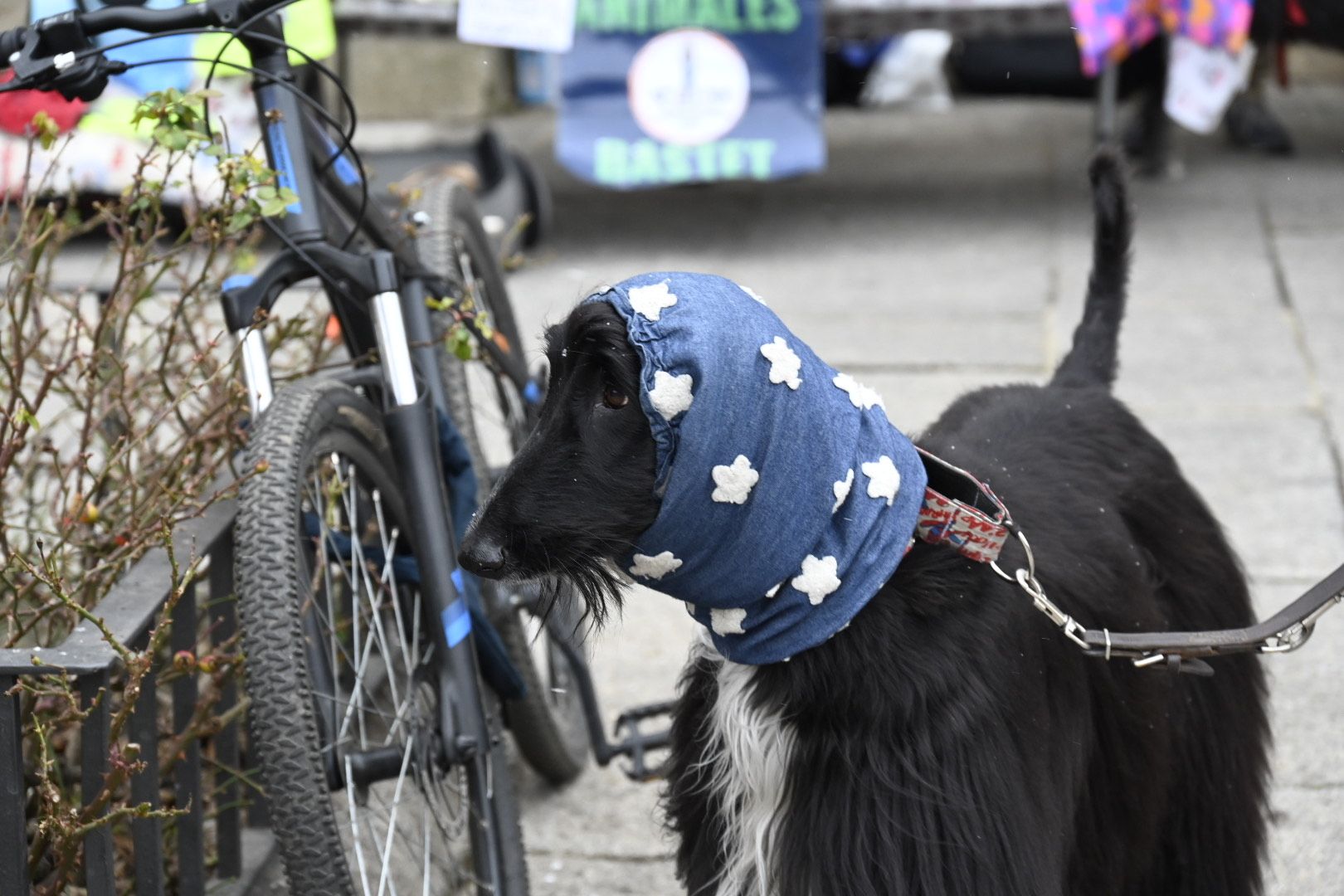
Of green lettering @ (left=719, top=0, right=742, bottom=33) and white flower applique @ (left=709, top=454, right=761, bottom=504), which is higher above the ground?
white flower applique @ (left=709, top=454, right=761, bottom=504)

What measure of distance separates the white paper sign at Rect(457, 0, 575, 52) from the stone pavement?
605 mm

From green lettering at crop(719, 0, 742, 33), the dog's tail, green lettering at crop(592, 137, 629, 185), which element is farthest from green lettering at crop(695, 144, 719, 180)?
the dog's tail

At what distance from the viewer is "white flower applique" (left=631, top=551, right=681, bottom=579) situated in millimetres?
1861

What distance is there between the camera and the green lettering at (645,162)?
23.1 feet

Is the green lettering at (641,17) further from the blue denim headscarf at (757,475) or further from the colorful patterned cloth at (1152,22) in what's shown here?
the blue denim headscarf at (757,475)

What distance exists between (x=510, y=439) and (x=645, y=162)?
3583 millimetres

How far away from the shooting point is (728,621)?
6.35 feet

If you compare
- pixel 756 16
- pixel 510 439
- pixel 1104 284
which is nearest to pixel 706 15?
pixel 756 16

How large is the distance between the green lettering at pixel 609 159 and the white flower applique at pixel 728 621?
5272mm

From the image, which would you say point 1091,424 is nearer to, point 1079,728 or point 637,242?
point 1079,728

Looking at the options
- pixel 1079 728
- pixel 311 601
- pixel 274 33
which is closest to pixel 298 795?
pixel 311 601

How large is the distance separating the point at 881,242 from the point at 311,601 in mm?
5342

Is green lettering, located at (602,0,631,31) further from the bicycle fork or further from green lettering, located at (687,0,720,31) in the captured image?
the bicycle fork

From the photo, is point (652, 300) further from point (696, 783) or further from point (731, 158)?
point (731, 158)
